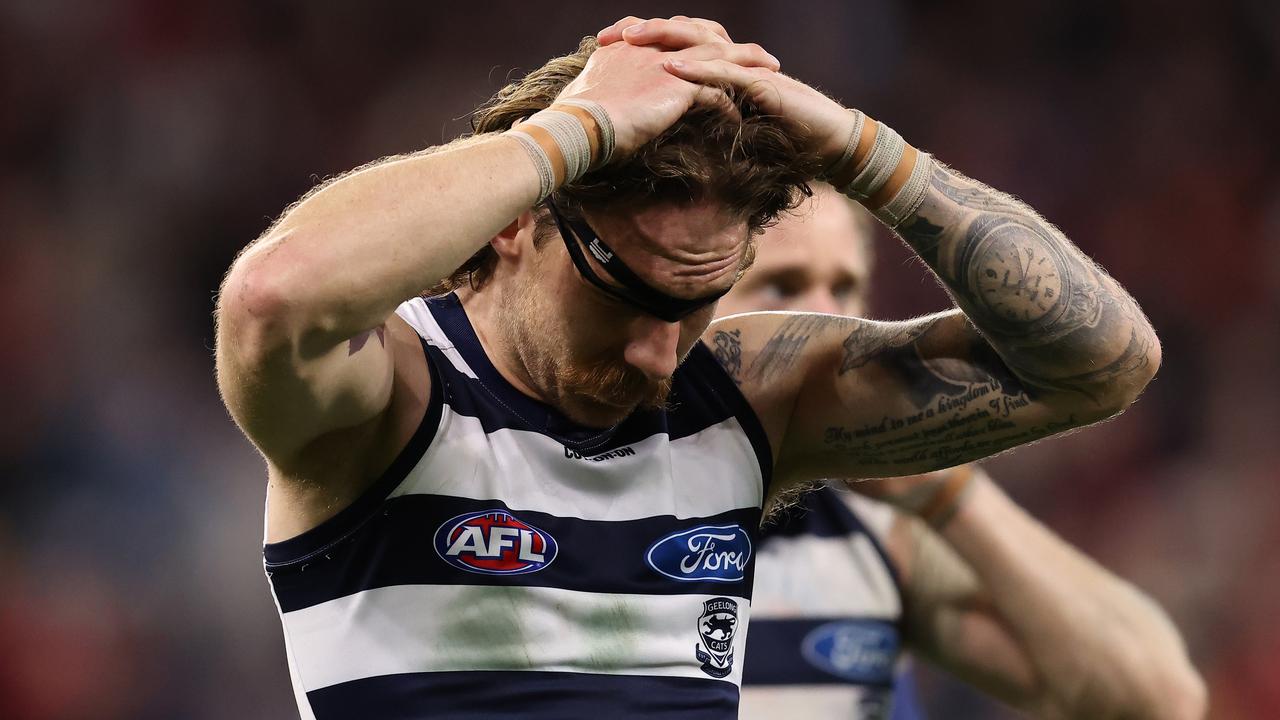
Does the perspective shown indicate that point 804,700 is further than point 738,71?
Yes

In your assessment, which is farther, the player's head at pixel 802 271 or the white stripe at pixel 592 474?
the player's head at pixel 802 271

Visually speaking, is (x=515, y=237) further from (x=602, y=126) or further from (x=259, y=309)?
(x=259, y=309)

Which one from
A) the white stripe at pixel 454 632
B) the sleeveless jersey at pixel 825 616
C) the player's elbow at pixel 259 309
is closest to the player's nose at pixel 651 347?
the white stripe at pixel 454 632

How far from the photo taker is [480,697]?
2396mm

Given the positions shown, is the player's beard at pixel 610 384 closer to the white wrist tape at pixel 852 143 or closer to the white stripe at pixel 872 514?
Answer: the white wrist tape at pixel 852 143

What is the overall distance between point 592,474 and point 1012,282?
820 mm

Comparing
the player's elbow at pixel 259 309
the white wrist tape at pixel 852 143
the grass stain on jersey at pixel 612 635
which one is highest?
the player's elbow at pixel 259 309

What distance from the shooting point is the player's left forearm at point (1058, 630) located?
4.35m

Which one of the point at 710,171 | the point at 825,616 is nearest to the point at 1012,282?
the point at 710,171

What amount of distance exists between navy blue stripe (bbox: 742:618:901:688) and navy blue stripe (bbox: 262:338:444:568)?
193 cm

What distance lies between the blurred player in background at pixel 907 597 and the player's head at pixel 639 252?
1.66m

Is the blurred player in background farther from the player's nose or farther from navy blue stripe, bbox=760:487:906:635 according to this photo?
the player's nose

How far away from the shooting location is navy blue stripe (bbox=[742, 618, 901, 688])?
161 inches

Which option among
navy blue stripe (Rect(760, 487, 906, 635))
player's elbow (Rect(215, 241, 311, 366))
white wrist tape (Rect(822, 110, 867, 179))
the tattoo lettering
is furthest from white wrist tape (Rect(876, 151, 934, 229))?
navy blue stripe (Rect(760, 487, 906, 635))
